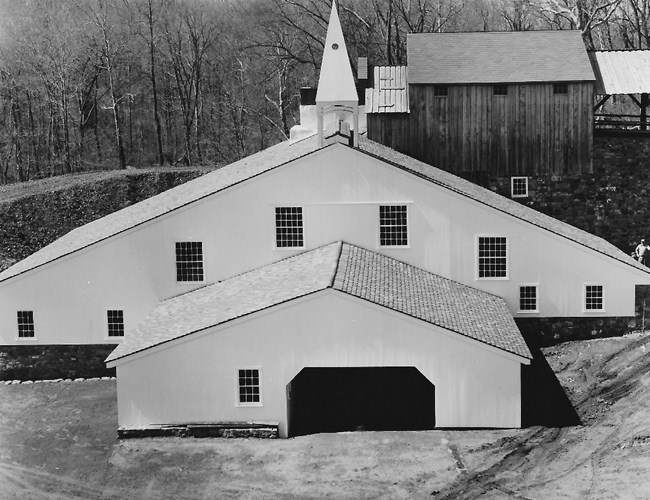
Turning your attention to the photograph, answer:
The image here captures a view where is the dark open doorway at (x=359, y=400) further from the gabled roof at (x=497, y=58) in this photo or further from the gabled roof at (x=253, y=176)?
the gabled roof at (x=497, y=58)

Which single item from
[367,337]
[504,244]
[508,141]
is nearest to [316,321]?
[367,337]

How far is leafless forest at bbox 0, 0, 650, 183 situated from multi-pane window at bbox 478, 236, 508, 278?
105 feet

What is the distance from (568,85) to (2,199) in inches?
1308

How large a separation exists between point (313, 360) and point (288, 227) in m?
7.64

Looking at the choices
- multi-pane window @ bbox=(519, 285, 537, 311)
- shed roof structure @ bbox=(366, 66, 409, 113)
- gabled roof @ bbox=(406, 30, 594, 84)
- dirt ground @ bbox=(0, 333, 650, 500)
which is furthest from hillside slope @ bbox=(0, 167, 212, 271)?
multi-pane window @ bbox=(519, 285, 537, 311)

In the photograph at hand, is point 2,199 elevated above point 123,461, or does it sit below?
above

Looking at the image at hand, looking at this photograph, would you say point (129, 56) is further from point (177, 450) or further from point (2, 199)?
point (177, 450)

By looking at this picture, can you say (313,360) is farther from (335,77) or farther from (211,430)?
(335,77)

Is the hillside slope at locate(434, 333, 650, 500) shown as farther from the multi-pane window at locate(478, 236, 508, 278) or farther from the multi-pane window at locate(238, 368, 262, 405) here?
the multi-pane window at locate(238, 368, 262, 405)

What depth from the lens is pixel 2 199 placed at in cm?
6053

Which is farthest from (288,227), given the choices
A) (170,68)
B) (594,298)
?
(170,68)

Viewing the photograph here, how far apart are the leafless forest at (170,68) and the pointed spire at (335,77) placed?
28.0m

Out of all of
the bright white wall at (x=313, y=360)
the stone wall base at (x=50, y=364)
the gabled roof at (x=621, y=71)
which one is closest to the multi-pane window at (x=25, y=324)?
the stone wall base at (x=50, y=364)

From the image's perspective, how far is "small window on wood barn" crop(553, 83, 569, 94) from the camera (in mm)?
46484
